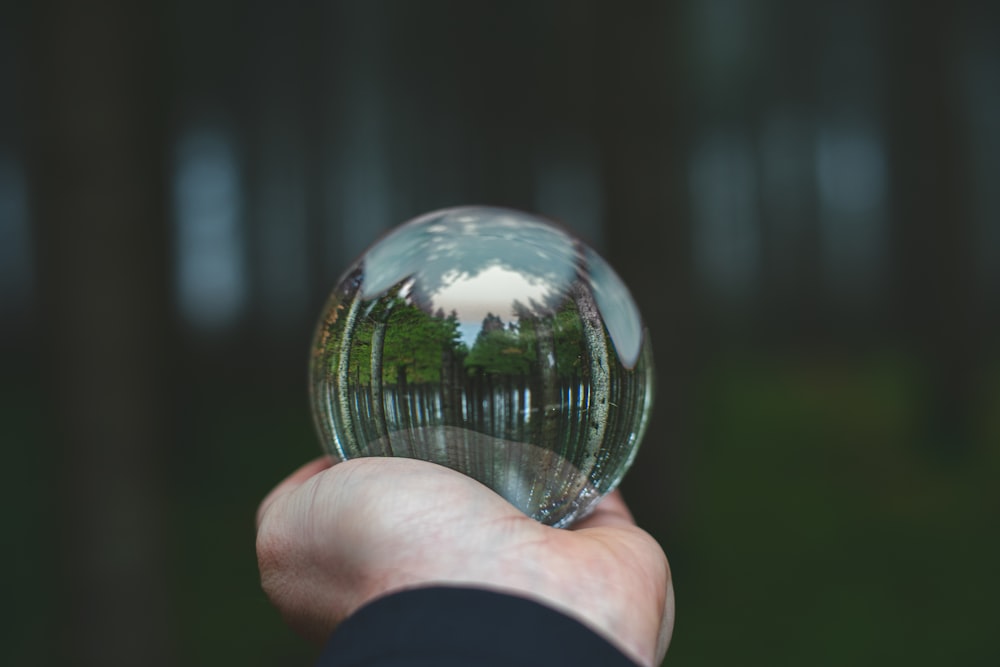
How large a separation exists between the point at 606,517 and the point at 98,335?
8.84 feet

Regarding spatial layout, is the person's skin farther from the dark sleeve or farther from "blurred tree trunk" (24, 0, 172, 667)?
"blurred tree trunk" (24, 0, 172, 667)

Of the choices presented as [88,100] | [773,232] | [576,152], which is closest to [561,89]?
[576,152]

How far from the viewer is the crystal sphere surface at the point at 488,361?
1.46m

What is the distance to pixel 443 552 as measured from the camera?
134cm

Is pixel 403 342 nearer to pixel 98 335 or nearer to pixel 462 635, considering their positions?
pixel 462 635

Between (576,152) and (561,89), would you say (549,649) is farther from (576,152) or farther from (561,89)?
(576,152)

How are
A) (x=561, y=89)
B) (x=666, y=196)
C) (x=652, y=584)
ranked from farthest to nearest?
(x=561, y=89) < (x=666, y=196) < (x=652, y=584)

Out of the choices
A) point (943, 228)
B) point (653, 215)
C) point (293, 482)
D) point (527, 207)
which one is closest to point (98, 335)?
point (293, 482)

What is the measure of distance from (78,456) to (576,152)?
55.3 ft

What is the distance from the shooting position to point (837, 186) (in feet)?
81.9

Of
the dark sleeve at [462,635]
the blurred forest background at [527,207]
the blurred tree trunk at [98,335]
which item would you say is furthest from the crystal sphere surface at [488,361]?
the blurred forest background at [527,207]

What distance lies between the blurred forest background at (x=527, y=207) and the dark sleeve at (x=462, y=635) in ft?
9.24

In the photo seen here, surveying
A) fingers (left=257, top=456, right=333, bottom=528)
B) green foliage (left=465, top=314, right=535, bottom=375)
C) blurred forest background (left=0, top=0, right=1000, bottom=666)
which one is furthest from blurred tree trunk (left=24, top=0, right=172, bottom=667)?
green foliage (left=465, top=314, right=535, bottom=375)

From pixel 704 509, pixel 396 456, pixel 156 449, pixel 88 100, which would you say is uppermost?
pixel 88 100
